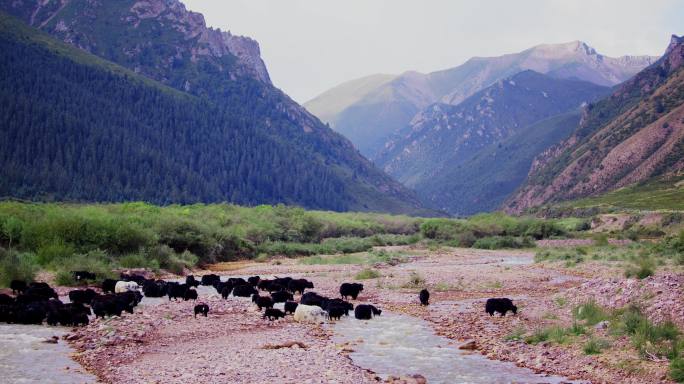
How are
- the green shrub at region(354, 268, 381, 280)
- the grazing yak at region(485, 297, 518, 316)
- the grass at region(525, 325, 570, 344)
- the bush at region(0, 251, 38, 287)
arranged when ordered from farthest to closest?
the green shrub at region(354, 268, 381, 280), the bush at region(0, 251, 38, 287), the grazing yak at region(485, 297, 518, 316), the grass at region(525, 325, 570, 344)

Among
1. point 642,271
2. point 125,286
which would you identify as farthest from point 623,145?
point 125,286

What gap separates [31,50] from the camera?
131m

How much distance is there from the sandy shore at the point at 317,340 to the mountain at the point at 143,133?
77.0 m

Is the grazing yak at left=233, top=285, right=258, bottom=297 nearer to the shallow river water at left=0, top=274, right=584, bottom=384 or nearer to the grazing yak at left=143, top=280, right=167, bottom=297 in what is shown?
the grazing yak at left=143, top=280, right=167, bottom=297

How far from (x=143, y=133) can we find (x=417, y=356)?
125 meters

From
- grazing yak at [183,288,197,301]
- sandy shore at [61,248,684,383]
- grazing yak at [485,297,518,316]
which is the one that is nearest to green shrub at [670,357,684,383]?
sandy shore at [61,248,684,383]

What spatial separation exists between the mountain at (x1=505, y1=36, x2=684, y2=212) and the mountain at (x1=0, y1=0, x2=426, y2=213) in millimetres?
41006

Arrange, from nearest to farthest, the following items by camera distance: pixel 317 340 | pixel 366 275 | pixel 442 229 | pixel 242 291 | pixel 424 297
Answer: pixel 317 340, pixel 424 297, pixel 242 291, pixel 366 275, pixel 442 229

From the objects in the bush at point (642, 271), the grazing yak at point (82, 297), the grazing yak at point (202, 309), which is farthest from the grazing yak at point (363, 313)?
the bush at point (642, 271)

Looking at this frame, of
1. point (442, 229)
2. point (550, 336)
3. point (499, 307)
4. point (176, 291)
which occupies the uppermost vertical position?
point (442, 229)

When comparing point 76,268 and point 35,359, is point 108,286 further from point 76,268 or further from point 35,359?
point 35,359

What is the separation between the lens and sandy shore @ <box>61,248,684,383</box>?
13820 mm

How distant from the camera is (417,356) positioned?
15977 mm

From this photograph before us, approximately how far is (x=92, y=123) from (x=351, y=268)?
92.3 meters
